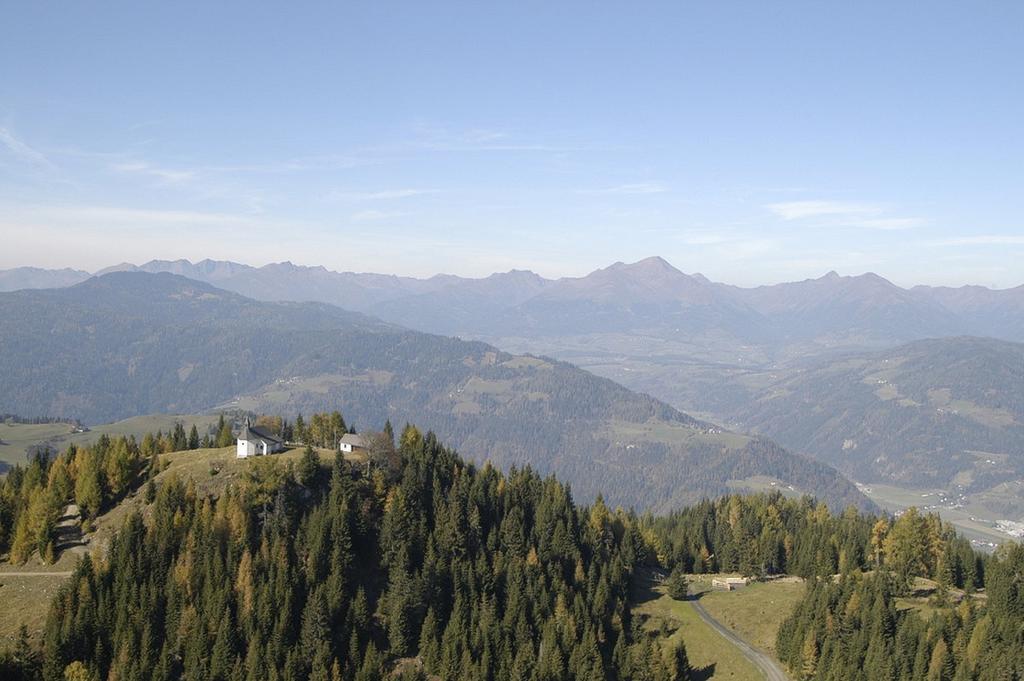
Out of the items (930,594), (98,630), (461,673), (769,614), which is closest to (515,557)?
(461,673)

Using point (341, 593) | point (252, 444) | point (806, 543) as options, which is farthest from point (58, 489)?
point (806, 543)

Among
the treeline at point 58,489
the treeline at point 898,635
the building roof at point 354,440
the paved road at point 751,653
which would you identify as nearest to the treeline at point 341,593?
the building roof at point 354,440

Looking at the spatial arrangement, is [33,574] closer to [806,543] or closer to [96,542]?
[96,542]

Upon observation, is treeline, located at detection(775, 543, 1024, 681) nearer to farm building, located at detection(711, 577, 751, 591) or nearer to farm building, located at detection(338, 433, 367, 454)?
farm building, located at detection(711, 577, 751, 591)

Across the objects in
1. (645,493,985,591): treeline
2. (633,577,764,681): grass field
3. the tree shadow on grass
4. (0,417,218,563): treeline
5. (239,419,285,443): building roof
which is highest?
(239,419,285,443): building roof

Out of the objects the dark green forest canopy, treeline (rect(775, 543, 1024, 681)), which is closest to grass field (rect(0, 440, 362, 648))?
the dark green forest canopy

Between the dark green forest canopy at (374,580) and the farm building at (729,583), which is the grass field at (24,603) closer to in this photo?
the dark green forest canopy at (374,580)
